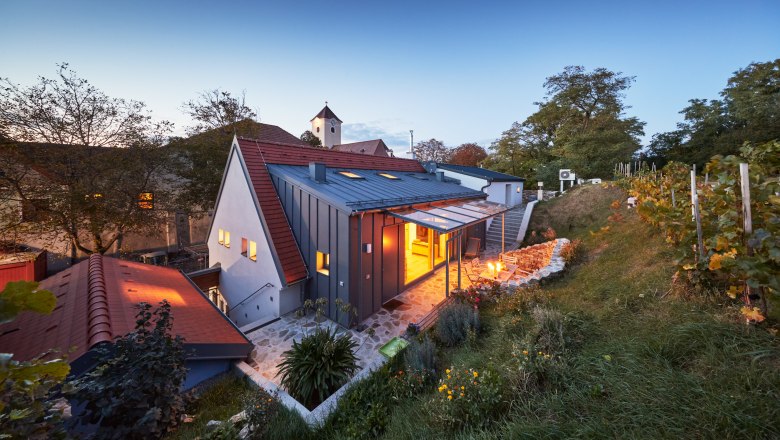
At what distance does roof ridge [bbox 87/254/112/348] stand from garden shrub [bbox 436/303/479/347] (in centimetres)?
568

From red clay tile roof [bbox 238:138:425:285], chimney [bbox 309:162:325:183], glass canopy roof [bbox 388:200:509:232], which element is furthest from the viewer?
chimney [bbox 309:162:325:183]

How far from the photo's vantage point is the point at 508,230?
54.0ft

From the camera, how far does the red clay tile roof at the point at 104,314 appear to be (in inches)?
178

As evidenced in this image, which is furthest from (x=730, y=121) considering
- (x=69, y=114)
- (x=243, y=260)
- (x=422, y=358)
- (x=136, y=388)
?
(x=69, y=114)

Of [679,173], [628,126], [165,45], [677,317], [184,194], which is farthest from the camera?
[628,126]

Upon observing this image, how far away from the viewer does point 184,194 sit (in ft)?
54.5

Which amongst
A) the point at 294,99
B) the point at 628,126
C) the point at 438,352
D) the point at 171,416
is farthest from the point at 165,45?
the point at 628,126

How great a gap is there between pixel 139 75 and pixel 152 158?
3.76 meters

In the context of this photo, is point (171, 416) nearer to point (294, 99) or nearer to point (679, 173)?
point (679, 173)

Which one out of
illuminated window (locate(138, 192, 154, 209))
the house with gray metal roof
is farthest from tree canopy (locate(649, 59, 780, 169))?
illuminated window (locate(138, 192, 154, 209))

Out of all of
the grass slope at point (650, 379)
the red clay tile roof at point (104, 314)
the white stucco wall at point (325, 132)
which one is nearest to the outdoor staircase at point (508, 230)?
the grass slope at point (650, 379)

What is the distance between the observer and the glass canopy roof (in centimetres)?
789

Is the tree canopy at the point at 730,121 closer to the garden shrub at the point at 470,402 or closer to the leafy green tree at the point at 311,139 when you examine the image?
the garden shrub at the point at 470,402

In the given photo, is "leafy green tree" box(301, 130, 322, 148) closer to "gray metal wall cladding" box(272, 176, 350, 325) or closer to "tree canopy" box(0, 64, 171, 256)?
"tree canopy" box(0, 64, 171, 256)
